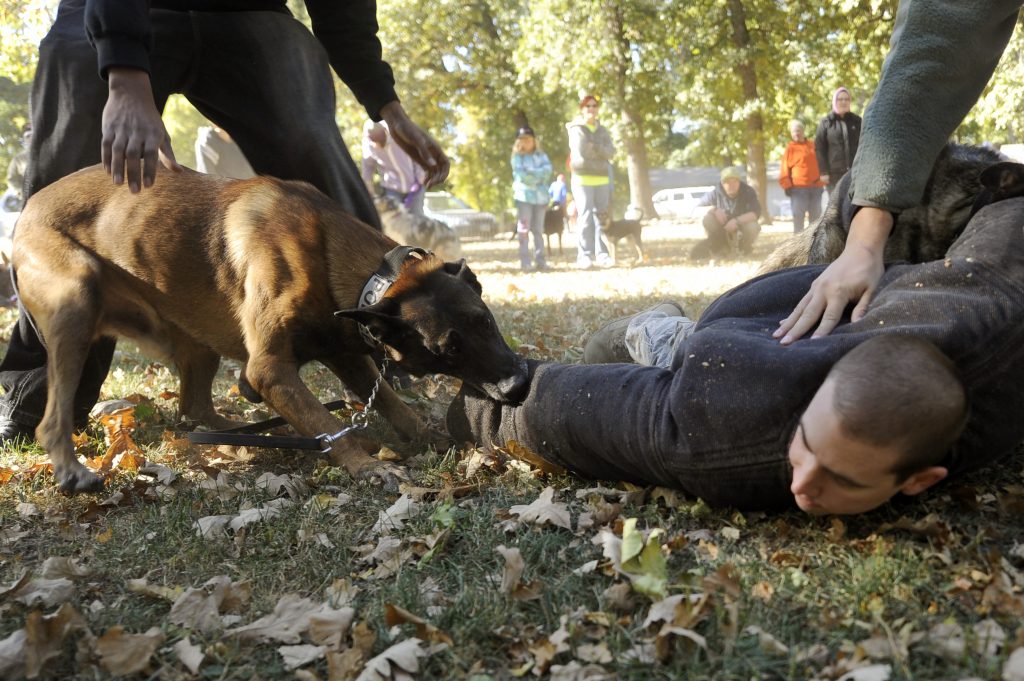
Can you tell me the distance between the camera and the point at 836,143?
546 inches

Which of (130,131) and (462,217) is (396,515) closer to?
(130,131)

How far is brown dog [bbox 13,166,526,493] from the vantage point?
11.7 feet

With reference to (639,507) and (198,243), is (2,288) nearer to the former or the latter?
(198,243)

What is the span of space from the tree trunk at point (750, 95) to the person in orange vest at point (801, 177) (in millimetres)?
4770

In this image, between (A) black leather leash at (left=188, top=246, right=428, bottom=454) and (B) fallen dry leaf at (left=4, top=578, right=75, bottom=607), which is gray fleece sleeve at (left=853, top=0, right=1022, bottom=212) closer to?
(A) black leather leash at (left=188, top=246, right=428, bottom=454)

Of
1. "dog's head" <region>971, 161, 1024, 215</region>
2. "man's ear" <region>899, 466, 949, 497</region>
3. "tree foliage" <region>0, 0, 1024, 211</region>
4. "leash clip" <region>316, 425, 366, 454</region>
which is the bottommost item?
"leash clip" <region>316, 425, 366, 454</region>

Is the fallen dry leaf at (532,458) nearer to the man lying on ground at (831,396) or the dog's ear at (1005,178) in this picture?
the man lying on ground at (831,396)

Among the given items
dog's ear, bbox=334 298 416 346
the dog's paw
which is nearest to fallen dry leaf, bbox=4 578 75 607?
the dog's paw

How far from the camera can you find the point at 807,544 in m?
2.51

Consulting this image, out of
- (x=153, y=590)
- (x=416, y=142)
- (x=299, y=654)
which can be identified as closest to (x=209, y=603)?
(x=153, y=590)

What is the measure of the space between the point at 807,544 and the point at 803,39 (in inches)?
847

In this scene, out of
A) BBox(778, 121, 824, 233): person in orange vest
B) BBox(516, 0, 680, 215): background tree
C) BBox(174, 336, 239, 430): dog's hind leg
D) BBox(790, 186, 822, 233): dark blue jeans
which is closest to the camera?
BBox(174, 336, 239, 430): dog's hind leg

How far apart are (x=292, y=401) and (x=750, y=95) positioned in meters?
21.5

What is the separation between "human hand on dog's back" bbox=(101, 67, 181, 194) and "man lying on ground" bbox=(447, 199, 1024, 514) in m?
1.92
